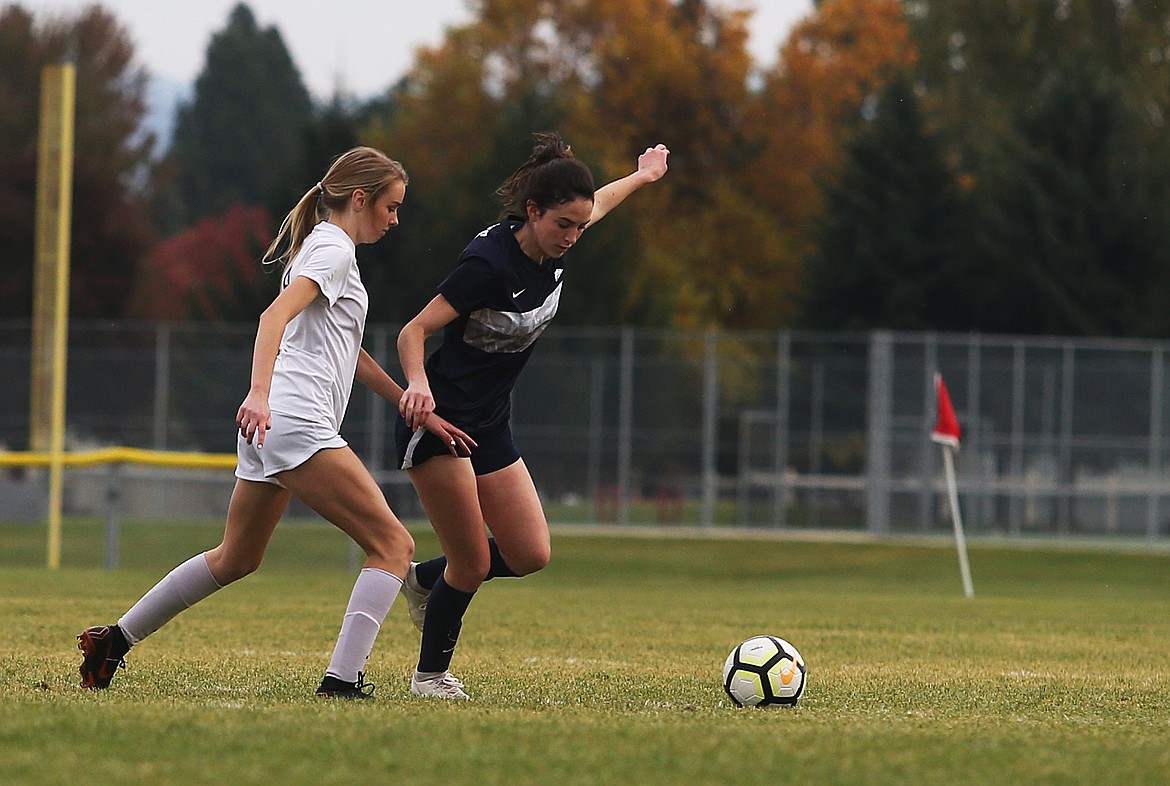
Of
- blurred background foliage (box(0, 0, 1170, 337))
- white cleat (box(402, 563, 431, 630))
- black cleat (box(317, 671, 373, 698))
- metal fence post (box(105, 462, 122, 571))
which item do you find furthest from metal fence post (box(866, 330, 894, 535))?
black cleat (box(317, 671, 373, 698))

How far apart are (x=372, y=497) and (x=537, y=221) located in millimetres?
1157

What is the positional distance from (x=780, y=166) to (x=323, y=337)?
128 feet

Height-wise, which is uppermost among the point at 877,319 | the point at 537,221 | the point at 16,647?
the point at 877,319

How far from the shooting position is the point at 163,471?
24.5 meters

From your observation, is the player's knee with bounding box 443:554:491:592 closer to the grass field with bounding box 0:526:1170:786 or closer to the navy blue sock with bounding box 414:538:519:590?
the navy blue sock with bounding box 414:538:519:590

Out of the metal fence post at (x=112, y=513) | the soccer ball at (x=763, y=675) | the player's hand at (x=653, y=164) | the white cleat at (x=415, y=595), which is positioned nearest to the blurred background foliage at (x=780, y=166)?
the metal fence post at (x=112, y=513)

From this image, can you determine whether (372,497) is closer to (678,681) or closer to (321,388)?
(321,388)

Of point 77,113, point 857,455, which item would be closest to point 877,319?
point 857,455

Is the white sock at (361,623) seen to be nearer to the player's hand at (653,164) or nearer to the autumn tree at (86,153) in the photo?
the player's hand at (653,164)

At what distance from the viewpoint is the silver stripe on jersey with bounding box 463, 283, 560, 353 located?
6316mm

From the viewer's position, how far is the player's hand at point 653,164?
7398mm

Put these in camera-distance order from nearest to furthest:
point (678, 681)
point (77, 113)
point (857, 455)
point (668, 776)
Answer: point (668, 776) → point (678, 681) → point (857, 455) → point (77, 113)

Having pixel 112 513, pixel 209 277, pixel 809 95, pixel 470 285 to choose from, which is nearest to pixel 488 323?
pixel 470 285

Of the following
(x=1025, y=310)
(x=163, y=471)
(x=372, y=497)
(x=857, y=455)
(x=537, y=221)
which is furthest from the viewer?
(x=1025, y=310)
